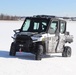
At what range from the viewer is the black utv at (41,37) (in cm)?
1359

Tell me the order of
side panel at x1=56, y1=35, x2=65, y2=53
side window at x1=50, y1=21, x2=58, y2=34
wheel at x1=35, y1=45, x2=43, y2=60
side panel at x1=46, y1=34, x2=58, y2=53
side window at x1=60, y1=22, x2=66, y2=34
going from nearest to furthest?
wheel at x1=35, y1=45, x2=43, y2=60, side panel at x1=46, y1=34, x2=58, y2=53, side window at x1=50, y1=21, x2=58, y2=34, side panel at x1=56, y1=35, x2=65, y2=53, side window at x1=60, y1=22, x2=66, y2=34

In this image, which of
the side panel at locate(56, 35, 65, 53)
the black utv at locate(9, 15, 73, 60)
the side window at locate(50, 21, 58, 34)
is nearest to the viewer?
the black utv at locate(9, 15, 73, 60)

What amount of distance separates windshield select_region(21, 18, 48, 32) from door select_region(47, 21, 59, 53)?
29cm

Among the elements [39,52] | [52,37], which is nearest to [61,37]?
[52,37]

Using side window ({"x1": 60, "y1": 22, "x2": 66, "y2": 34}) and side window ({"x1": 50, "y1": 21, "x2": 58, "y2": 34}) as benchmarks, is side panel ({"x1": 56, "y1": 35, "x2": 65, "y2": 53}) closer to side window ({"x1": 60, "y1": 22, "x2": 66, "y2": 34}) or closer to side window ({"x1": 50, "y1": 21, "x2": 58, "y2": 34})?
side window ({"x1": 60, "y1": 22, "x2": 66, "y2": 34})

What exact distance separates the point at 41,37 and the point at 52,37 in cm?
77

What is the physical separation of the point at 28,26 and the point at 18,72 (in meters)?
4.83

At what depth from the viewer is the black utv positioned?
13.6 metres

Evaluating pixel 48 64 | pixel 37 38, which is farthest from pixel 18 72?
pixel 37 38

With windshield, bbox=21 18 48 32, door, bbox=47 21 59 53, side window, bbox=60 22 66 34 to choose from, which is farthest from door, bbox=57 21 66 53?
windshield, bbox=21 18 48 32

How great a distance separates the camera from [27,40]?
13672 millimetres

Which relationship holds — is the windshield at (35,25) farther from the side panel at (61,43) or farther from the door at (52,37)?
the side panel at (61,43)

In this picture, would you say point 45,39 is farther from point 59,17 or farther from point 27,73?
point 27,73

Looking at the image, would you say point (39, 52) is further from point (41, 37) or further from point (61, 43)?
point (61, 43)
